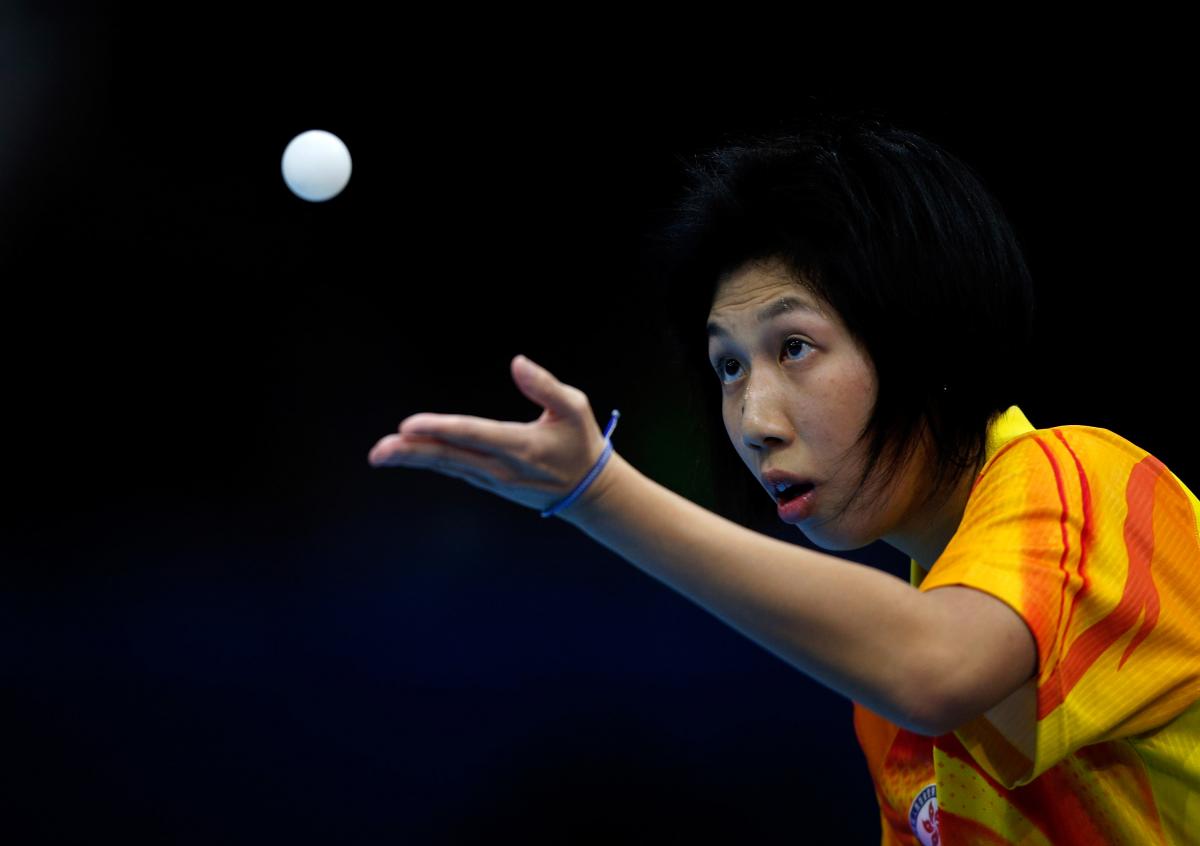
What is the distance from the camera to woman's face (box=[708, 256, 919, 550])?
1.02 m

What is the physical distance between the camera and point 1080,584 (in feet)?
2.67

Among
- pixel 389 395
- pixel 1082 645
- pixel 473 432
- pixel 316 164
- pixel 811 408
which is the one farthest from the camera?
pixel 389 395

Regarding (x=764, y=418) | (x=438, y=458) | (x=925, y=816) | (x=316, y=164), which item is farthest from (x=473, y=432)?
(x=316, y=164)

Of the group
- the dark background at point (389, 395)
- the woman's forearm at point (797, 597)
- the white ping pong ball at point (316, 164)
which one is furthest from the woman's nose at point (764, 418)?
the white ping pong ball at point (316, 164)

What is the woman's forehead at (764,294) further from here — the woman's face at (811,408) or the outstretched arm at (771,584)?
the outstretched arm at (771,584)

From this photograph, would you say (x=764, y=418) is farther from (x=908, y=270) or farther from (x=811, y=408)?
(x=908, y=270)

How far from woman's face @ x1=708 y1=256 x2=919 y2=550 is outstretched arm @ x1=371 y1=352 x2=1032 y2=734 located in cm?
27

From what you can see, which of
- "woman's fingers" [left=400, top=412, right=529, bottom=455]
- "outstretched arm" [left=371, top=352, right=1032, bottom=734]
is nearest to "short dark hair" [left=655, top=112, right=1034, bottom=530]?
"outstretched arm" [left=371, top=352, right=1032, bottom=734]

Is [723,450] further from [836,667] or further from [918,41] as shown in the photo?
[918,41]

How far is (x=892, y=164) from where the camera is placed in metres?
1.09

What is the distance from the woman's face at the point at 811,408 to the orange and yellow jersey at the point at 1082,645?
12 centimetres

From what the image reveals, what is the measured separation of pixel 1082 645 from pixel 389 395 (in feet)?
6.34

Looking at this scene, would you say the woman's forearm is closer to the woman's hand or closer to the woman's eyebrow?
the woman's hand

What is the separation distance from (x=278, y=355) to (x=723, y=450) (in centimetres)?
150
